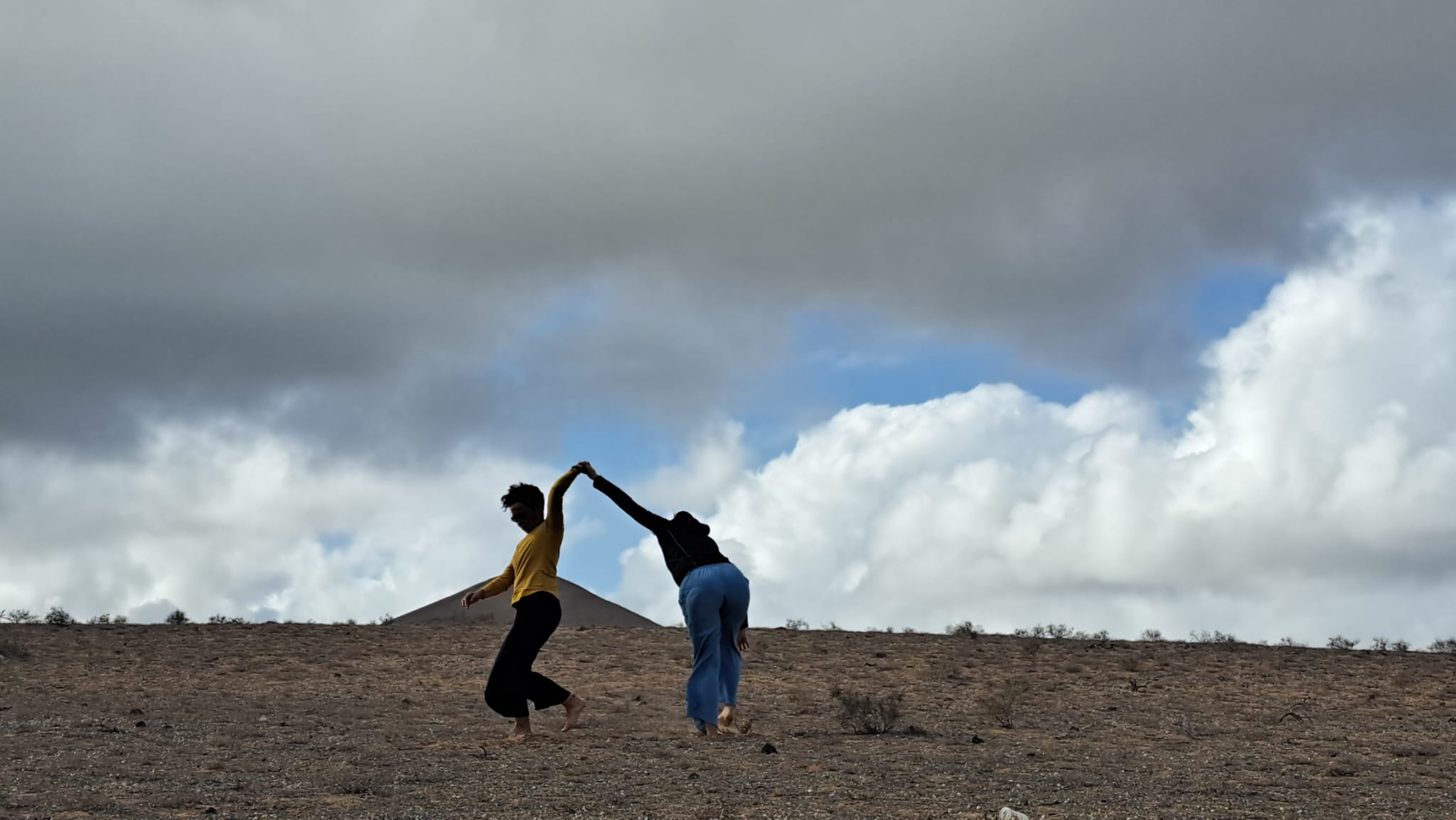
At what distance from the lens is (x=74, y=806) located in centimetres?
877

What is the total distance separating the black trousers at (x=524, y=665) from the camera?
12.0m

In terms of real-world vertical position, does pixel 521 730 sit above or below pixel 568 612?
below

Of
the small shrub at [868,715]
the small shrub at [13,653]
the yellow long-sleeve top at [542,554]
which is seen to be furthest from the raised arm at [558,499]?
the small shrub at [13,653]

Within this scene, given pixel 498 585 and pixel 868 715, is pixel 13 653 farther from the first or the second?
pixel 868 715

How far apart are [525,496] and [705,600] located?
176 cm

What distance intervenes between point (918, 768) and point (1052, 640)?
1550cm

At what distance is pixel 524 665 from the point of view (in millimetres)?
12055

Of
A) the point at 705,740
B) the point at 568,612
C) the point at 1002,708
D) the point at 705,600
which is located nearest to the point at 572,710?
the point at 705,740

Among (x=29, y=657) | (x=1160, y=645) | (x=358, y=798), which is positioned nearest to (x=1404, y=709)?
(x=1160, y=645)

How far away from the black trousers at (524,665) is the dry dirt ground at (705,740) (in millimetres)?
386

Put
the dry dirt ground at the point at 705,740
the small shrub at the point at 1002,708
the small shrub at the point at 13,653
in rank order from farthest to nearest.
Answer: the small shrub at the point at 13,653, the small shrub at the point at 1002,708, the dry dirt ground at the point at 705,740

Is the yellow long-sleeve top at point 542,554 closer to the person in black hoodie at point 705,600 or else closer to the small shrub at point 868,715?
the person in black hoodie at point 705,600

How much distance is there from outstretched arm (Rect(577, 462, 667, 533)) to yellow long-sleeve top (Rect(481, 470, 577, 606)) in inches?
10.1

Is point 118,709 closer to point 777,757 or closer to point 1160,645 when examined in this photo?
point 777,757
